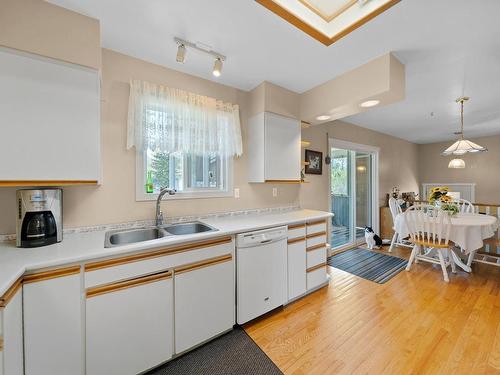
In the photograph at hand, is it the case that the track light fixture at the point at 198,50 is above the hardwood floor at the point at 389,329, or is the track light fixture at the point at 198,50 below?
above

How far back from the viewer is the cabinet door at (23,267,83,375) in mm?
1101

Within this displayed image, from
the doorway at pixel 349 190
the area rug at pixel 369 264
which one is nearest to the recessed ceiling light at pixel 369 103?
the doorway at pixel 349 190

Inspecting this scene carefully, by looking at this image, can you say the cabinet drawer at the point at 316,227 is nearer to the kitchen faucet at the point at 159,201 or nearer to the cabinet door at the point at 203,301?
the cabinet door at the point at 203,301

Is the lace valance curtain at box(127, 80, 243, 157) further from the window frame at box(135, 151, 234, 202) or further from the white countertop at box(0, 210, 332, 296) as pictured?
the white countertop at box(0, 210, 332, 296)

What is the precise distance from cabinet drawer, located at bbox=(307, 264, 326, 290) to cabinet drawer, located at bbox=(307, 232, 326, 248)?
0.28 metres

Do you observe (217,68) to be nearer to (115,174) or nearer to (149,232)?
(115,174)

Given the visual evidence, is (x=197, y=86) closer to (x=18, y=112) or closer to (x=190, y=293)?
(x=18, y=112)

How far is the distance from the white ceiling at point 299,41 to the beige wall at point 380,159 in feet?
3.75

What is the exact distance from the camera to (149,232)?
189 centimetres

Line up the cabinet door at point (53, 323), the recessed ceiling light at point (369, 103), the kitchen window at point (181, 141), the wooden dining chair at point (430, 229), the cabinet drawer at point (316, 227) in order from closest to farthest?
the cabinet door at point (53, 323)
the kitchen window at point (181, 141)
the recessed ceiling light at point (369, 103)
the cabinet drawer at point (316, 227)
the wooden dining chair at point (430, 229)

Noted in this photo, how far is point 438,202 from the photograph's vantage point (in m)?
3.36

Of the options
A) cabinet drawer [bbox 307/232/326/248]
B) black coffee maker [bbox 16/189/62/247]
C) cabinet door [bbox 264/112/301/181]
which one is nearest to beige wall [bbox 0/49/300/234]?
black coffee maker [bbox 16/189/62/247]

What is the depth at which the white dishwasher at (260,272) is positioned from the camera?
1881 mm

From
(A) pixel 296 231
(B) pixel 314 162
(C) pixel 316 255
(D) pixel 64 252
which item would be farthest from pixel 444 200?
(D) pixel 64 252
